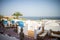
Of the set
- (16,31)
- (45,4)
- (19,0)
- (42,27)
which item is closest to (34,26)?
(42,27)

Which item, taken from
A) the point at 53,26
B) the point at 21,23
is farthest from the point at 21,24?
the point at 53,26

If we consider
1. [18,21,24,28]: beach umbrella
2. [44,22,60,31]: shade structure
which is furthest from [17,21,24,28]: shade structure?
[44,22,60,31]: shade structure

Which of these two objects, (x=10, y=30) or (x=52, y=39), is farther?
(x=10, y=30)

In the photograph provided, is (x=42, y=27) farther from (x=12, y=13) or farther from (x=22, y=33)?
(x=12, y=13)

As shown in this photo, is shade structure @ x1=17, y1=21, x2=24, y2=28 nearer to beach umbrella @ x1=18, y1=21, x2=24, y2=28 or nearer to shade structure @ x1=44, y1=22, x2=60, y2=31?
beach umbrella @ x1=18, y1=21, x2=24, y2=28

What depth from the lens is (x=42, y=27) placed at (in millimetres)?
1992

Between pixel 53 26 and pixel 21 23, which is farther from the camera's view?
pixel 21 23

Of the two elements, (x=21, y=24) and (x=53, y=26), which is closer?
(x=53, y=26)

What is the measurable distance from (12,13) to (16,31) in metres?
0.39

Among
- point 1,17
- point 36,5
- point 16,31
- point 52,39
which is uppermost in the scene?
point 36,5

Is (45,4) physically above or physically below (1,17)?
above

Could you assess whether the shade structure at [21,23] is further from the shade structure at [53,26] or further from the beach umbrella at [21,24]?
the shade structure at [53,26]

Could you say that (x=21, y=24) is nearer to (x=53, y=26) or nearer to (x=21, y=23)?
(x=21, y=23)

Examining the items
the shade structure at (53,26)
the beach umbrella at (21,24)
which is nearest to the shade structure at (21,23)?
the beach umbrella at (21,24)
